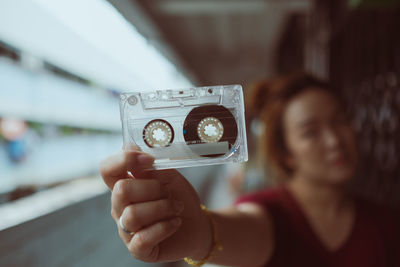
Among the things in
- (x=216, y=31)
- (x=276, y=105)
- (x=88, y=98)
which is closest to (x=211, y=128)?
(x=276, y=105)

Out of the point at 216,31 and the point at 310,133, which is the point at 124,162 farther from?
the point at 216,31

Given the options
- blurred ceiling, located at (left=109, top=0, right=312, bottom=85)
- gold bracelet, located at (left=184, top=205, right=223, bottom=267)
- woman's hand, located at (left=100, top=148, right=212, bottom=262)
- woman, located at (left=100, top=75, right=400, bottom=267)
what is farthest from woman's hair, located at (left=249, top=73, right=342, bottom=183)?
woman's hand, located at (left=100, top=148, right=212, bottom=262)

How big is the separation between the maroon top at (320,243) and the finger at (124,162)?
825 mm

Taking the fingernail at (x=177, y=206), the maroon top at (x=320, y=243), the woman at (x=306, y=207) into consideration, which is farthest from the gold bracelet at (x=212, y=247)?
the maroon top at (x=320, y=243)

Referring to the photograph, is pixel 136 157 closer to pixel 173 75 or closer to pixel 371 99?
pixel 371 99

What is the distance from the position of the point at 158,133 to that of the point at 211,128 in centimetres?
10

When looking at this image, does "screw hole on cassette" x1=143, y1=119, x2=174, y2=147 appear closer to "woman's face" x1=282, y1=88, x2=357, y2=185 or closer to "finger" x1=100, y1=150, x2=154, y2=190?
Result: "finger" x1=100, y1=150, x2=154, y2=190

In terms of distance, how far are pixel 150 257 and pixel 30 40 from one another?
1.28m

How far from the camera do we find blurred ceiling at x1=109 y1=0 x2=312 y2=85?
2.55m

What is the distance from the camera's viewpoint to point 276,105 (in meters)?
1.35

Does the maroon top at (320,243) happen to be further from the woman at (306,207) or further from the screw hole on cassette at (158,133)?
the screw hole on cassette at (158,133)

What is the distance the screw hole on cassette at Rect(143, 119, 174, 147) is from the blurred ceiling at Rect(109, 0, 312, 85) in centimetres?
82

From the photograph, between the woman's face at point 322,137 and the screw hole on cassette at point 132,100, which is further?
the woman's face at point 322,137

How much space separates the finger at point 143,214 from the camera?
52 centimetres
